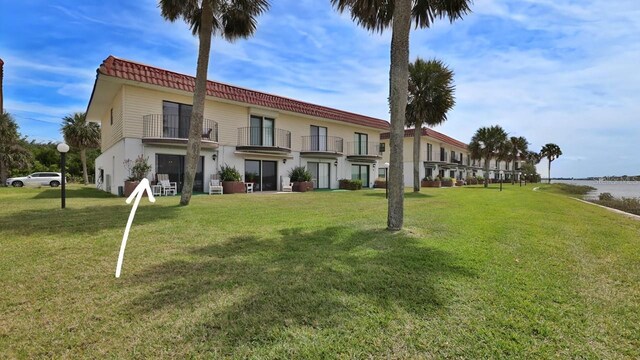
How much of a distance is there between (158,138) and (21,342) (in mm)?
14454

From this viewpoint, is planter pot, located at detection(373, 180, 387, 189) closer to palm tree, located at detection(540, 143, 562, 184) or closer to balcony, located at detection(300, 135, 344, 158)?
balcony, located at detection(300, 135, 344, 158)

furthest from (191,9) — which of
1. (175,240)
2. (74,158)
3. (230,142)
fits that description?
(74,158)

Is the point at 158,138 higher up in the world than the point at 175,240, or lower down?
higher up

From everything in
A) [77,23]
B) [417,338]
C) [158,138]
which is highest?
[77,23]

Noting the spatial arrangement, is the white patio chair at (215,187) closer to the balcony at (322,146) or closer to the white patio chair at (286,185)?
the white patio chair at (286,185)

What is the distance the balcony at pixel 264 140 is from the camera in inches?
788

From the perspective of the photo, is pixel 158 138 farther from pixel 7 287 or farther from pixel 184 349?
pixel 184 349

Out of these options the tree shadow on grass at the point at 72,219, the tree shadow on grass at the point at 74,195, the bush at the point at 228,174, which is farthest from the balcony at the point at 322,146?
A: the tree shadow on grass at the point at 72,219

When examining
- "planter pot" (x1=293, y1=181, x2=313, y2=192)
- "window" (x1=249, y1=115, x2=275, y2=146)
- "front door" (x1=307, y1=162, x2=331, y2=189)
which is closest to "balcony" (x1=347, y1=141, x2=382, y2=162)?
"front door" (x1=307, y1=162, x2=331, y2=189)

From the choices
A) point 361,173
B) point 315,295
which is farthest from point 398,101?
point 361,173

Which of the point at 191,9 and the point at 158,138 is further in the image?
the point at 158,138

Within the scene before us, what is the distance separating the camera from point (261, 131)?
21375 millimetres

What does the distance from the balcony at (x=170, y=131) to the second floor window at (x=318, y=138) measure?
815cm

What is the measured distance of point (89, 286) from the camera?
392 cm
